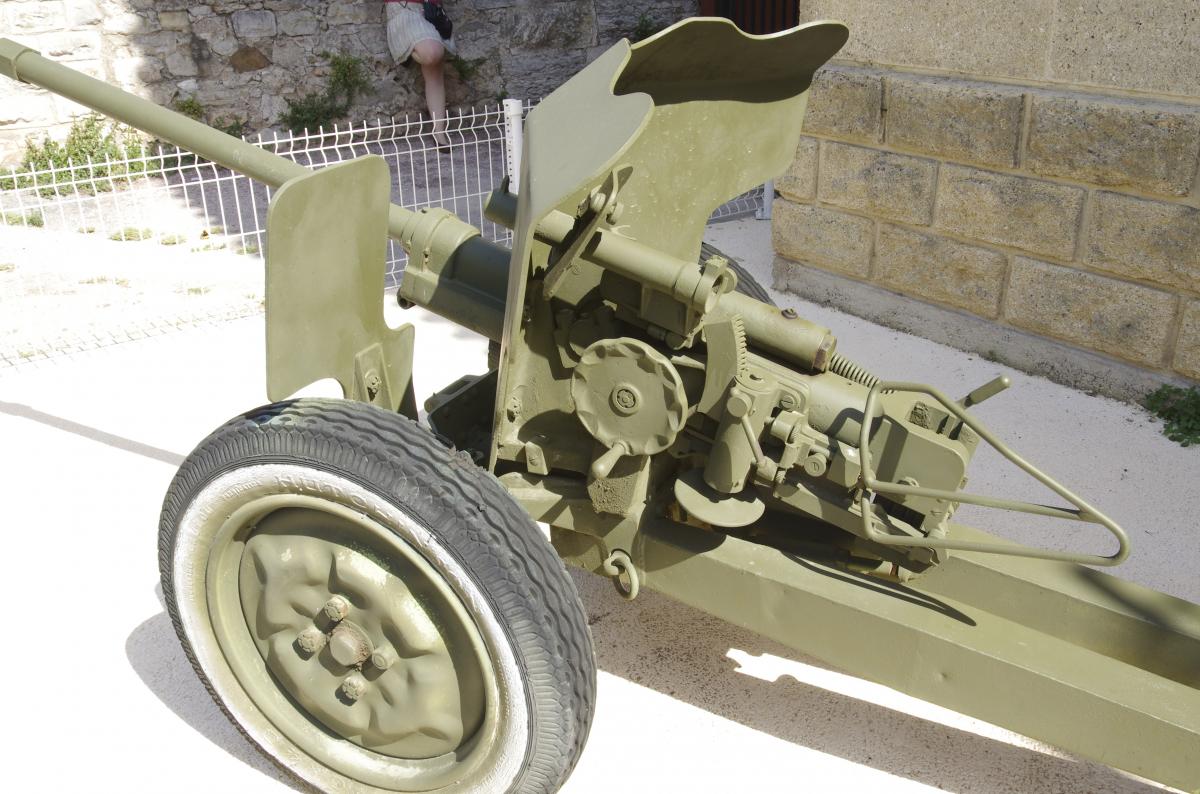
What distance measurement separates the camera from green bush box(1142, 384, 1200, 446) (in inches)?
161

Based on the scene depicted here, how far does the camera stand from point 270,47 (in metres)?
8.44

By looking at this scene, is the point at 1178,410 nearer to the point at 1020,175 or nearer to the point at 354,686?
the point at 1020,175

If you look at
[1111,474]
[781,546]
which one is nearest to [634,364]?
[781,546]

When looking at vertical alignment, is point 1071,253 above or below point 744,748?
above

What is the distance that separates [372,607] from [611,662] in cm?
98

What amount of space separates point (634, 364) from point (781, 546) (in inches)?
27.3

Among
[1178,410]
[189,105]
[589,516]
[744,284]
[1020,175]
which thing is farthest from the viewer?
[189,105]

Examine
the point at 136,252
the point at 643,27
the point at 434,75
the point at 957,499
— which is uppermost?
the point at 643,27

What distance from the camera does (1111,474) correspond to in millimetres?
3889

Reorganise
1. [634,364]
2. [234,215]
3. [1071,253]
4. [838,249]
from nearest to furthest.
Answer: [634,364]
[1071,253]
[838,249]
[234,215]

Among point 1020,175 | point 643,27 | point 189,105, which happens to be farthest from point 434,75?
point 1020,175

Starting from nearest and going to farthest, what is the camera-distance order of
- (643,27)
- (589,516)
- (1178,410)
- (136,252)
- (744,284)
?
(589,516) < (744,284) < (1178,410) < (136,252) < (643,27)

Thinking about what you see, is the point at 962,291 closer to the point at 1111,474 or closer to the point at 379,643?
the point at 1111,474

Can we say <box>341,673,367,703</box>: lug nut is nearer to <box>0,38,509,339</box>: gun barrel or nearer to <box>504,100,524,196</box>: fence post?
<box>0,38,509,339</box>: gun barrel
